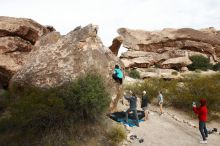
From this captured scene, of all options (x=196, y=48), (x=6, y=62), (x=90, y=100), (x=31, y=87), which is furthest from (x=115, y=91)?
(x=196, y=48)

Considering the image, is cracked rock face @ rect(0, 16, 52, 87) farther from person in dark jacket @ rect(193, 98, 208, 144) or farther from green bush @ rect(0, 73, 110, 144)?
person in dark jacket @ rect(193, 98, 208, 144)

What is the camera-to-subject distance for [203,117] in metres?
12.6

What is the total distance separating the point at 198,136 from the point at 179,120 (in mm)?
2981

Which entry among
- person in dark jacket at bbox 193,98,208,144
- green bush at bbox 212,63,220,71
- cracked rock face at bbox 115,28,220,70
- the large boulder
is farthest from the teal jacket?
green bush at bbox 212,63,220,71

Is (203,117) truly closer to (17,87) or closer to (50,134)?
(50,134)

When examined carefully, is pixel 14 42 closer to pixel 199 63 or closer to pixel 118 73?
pixel 118 73

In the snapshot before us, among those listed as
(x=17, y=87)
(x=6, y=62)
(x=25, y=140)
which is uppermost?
(x=6, y=62)

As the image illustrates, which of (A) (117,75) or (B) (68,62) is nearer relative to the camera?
(B) (68,62)

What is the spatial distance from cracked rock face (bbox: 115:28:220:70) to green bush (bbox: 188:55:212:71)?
1307mm

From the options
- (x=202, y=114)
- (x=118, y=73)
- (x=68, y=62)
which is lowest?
(x=202, y=114)

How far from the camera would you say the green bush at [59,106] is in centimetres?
1209

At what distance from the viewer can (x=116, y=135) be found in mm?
12719

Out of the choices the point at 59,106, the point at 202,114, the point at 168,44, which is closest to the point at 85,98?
the point at 59,106

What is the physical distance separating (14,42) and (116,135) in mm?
10893
